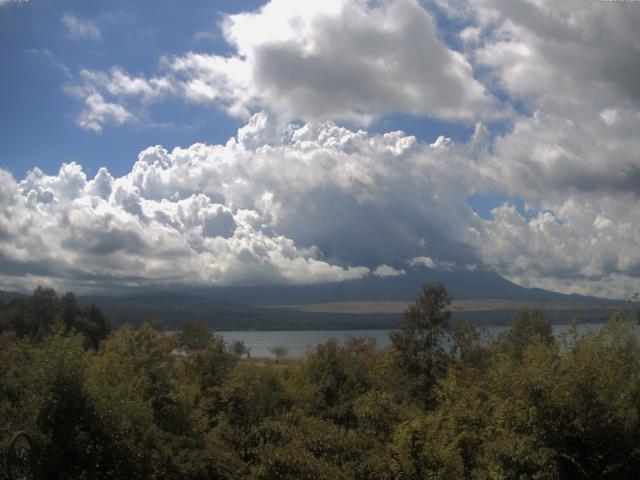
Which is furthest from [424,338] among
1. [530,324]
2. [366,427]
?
[366,427]

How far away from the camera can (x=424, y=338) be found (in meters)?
44.1

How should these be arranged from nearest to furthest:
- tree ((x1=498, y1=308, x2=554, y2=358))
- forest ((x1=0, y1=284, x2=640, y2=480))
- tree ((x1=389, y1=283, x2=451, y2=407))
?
1. forest ((x1=0, y1=284, x2=640, y2=480))
2. tree ((x1=389, y1=283, x2=451, y2=407))
3. tree ((x1=498, y1=308, x2=554, y2=358))

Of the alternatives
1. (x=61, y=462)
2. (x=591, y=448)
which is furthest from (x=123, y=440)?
(x=591, y=448)

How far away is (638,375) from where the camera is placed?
560 inches

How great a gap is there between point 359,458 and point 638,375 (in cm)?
746

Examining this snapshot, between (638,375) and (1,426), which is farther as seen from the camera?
(1,426)

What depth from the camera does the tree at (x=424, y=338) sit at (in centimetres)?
4203

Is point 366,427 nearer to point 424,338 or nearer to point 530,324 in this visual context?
point 424,338

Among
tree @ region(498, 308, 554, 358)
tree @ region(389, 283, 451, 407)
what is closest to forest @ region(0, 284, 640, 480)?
tree @ region(389, 283, 451, 407)

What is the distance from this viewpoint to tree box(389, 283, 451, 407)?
42.0 metres

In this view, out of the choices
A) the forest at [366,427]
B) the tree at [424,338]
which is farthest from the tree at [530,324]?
the forest at [366,427]

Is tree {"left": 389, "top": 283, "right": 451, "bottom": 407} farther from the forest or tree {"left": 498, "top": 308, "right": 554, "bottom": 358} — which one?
the forest

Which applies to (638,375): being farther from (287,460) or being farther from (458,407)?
(287,460)

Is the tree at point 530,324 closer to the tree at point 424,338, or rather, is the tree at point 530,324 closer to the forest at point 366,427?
the tree at point 424,338
